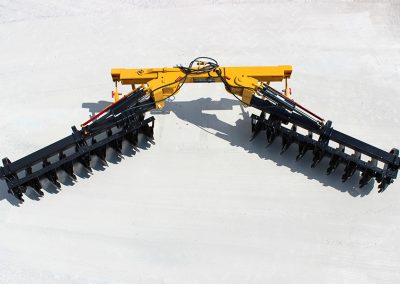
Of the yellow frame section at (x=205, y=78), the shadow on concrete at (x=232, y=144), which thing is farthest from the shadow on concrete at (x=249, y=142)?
the yellow frame section at (x=205, y=78)

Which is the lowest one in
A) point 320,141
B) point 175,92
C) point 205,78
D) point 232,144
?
point 232,144

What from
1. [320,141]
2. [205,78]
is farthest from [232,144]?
[320,141]

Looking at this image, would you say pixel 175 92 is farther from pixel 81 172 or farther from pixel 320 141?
pixel 320 141

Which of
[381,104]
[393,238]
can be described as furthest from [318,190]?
[381,104]

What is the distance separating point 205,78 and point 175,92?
383 millimetres

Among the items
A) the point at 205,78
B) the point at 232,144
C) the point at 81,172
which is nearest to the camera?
the point at 205,78

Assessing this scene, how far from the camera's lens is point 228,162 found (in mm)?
5445

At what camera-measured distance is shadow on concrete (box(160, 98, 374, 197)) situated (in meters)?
5.25

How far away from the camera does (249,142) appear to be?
5645 mm

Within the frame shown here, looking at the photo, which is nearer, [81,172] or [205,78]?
[205,78]

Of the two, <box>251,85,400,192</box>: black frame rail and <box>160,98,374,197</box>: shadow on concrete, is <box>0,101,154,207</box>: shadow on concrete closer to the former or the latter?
<box>160,98,374,197</box>: shadow on concrete

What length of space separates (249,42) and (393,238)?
11.2 feet

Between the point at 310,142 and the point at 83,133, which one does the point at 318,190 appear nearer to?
the point at 310,142

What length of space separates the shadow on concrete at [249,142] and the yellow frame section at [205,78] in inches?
20.9
